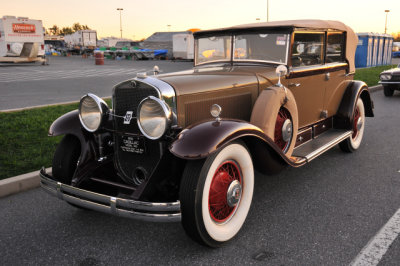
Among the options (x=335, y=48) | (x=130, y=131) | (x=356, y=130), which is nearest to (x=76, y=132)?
(x=130, y=131)

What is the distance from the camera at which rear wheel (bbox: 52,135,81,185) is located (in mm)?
3230

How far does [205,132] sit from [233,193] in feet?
1.90

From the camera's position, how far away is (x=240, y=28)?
3924 mm

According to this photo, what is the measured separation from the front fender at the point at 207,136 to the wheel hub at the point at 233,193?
399 millimetres

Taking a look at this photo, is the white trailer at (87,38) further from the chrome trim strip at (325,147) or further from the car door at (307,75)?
the chrome trim strip at (325,147)

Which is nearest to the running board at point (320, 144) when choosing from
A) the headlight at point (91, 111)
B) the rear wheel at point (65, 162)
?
the headlight at point (91, 111)

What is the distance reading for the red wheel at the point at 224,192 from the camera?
273 centimetres

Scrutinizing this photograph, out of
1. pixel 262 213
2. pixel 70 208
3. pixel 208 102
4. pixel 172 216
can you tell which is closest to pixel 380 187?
pixel 262 213

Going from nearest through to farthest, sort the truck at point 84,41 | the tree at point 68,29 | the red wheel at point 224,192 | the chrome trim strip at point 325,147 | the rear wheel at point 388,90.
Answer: the red wheel at point 224,192 → the chrome trim strip at point 325,147 → the rear wheel at point 388,90 → the truck at point 84,41 → the tree at point 68,29

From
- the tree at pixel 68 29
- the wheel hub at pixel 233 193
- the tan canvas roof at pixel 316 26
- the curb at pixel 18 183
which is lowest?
the curb at pixel 18 183

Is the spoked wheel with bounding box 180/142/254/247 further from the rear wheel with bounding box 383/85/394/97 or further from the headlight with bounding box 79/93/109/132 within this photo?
the rear wheel with bounding box 383/85/394/97

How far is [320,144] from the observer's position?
13.9 ft

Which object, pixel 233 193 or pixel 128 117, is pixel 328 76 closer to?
pixel 233 193

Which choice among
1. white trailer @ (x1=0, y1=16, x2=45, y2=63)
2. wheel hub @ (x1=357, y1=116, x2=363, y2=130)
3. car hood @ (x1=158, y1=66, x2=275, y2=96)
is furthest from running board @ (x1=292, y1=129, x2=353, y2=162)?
white trailer @ (x1=0, y1=16, x2=45, y2=63)
